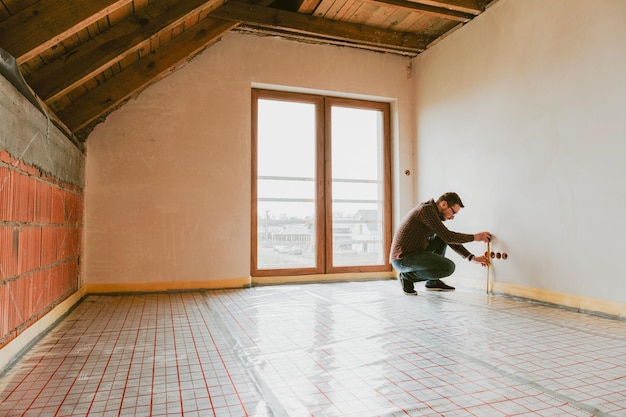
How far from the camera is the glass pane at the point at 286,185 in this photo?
4.50 m

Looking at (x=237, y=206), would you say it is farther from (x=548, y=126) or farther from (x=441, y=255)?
(x=548, y=126)

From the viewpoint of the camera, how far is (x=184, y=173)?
4074mm

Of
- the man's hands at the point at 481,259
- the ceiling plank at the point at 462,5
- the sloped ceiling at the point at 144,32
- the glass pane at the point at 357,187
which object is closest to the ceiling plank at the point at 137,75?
the sloped ceiling at the point at 144,32

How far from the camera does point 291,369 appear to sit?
1831 millimetres

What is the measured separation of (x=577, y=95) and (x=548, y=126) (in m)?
0.30

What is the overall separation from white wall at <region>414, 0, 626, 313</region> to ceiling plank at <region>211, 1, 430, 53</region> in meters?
0.46

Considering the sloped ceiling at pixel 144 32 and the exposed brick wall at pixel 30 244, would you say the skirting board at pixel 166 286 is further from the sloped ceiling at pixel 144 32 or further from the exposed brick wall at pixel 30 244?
the sloped ceiling at pixel 144 32

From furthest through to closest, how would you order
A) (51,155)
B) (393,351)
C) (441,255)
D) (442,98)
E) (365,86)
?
(365,86)
(442,98)
(441,255)
(51,155)
(393,351)

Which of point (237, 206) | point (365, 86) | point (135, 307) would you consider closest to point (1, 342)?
point (135, 307)

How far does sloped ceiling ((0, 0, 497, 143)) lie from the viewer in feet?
6.63

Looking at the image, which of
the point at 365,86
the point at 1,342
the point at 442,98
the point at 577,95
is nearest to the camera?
the point at 1,342

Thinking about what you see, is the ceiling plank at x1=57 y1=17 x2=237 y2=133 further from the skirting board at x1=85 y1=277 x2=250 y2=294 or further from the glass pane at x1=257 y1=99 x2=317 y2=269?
the skirting board at x1=85 y1=277 x2=250 y2=294

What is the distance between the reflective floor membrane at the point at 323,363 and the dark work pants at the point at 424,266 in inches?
19.2

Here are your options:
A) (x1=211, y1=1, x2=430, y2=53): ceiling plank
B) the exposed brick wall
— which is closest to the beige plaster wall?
(x1=211, y1=1, x2=430, y2=53): ceiling plank
